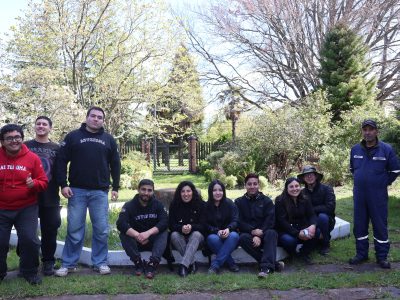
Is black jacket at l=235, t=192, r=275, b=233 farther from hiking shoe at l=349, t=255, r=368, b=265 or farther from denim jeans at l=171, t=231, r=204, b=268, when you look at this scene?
hiking shoe at l=349, t=255, r=368, b=265

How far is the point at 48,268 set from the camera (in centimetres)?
503

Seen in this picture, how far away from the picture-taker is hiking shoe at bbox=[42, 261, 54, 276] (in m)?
5.00

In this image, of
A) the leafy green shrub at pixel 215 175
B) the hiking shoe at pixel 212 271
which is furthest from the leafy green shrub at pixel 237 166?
the hiking shoe at pixel 212 271

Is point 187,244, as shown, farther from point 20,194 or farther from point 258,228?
point 20,194

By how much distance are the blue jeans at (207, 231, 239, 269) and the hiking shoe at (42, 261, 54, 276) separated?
6.18 feet

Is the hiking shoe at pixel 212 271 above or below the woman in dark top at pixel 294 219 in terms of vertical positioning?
below

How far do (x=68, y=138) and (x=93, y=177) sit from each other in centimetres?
55

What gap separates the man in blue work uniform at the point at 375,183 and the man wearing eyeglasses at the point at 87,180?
3.03 m

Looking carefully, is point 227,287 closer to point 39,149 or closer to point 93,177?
point 93,177

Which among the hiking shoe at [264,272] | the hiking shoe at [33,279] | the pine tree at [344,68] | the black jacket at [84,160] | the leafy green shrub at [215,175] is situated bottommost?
the hiking shoe at [264,272]

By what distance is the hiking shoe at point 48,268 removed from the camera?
16.4 feet

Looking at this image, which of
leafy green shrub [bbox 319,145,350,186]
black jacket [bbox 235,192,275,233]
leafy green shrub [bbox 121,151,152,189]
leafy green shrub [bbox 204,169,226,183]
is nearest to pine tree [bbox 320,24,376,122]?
leafy green shrub [bbox 319,145,350,186]

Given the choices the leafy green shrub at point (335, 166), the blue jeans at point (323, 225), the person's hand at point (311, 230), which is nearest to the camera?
the person's hand at point (311, 230)

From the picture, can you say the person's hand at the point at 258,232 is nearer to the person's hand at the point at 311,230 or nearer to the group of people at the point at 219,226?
the group of people at the point at 219,226
